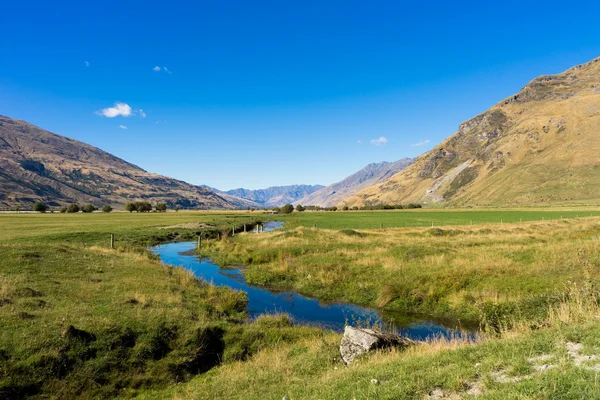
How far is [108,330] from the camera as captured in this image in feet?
47.8

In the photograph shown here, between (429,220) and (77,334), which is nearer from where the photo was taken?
(77,334)

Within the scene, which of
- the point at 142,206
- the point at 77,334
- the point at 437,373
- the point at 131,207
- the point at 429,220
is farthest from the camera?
the point at 142,206

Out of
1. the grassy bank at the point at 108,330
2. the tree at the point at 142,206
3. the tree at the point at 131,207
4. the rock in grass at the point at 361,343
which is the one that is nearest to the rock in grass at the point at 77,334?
the grassy bank at the point at 108,330

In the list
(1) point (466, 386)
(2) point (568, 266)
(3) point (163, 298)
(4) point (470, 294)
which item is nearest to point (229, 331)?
(3) point (163, 298)

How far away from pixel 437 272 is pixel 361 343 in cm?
1644

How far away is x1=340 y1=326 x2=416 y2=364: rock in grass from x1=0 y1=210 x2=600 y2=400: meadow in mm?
524

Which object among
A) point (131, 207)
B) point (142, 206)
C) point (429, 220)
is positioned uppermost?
point (142, 206)

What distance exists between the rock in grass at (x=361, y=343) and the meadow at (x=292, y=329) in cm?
52

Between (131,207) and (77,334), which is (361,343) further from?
(131,207)

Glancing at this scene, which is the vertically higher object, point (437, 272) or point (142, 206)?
point (142, 206)

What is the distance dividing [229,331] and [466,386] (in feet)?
40.9

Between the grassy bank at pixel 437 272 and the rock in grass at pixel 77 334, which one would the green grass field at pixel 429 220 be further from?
the rock in grass at pixel 77 334

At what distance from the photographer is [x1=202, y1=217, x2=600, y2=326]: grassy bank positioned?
67.5ft

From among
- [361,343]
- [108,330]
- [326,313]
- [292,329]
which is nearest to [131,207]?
[326,313]
